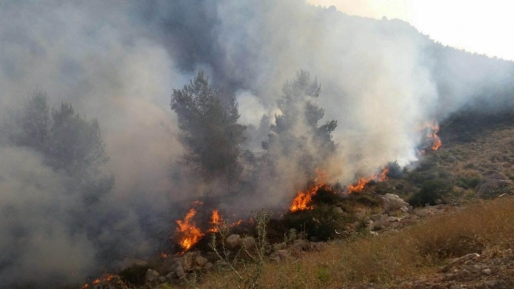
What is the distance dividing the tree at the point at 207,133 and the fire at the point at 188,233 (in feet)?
15.1

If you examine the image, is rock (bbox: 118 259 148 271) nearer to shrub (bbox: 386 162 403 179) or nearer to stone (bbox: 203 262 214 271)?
stone (bbox: 203 262 214 271)

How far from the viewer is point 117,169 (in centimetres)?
1978

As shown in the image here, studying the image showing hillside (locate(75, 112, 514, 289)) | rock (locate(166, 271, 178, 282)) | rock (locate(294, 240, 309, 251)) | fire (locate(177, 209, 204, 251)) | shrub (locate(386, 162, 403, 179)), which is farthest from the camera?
shrub (locate(386, 162, 403, 179))

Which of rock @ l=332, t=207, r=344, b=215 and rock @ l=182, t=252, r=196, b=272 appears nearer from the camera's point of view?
rock @ l=182, t=252, r=196, b=272

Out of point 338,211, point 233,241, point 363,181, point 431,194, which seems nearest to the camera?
point 233,241

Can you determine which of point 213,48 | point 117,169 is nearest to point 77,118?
point 117,169

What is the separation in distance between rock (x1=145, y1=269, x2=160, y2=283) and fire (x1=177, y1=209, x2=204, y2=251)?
7.60ft

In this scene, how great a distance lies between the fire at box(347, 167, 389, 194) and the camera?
1832 centimetres

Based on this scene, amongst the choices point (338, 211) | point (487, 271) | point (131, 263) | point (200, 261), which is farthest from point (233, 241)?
point (487, 271)

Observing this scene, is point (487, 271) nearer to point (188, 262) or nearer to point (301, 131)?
point (188, 262)

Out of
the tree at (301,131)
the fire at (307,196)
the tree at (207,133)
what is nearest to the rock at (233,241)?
the fire at (307,196)

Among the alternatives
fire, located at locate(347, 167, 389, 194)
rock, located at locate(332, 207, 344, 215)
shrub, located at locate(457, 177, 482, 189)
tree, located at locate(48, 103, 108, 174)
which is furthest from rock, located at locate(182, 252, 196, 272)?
shrub, located at locate(457, 177, 482, 189)

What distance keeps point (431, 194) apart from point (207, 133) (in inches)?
516

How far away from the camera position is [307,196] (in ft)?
52.5
